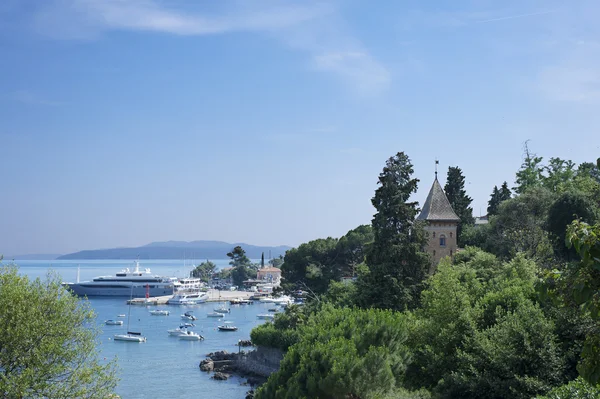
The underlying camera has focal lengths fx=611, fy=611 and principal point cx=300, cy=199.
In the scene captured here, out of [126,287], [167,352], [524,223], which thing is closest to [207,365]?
[167,352]

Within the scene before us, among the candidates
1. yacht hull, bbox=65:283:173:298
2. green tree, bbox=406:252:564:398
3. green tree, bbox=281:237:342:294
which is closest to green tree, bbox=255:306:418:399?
green tree, bbox=406:252:564:398

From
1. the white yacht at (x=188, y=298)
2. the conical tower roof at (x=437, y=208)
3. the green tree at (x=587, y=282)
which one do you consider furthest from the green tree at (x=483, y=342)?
the white yacht at (x=188, y=298)

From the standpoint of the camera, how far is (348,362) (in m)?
20.7

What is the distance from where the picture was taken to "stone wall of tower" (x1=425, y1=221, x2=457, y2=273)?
40.0 meters

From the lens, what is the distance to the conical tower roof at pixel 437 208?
40.3 meters

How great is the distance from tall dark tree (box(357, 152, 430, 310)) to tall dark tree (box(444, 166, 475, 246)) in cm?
1817

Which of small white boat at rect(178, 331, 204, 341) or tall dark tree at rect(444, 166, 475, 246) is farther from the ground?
tall dark tree at rect(444, 166, 475, 246)

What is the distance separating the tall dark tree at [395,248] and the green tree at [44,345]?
17.5 meters

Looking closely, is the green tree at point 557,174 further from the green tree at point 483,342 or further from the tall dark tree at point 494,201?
the green tree at point 483,342

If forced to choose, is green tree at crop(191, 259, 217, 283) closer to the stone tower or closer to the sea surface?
the sea surface

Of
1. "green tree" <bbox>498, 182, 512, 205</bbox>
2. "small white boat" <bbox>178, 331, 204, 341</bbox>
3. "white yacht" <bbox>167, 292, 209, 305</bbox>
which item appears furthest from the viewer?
"white yacht" <bbox>167, 292, 209, 305</bbox>

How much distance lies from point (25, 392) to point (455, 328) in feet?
48.2

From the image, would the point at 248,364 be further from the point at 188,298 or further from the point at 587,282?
the point at 188,298

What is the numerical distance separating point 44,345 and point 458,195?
136 feet
